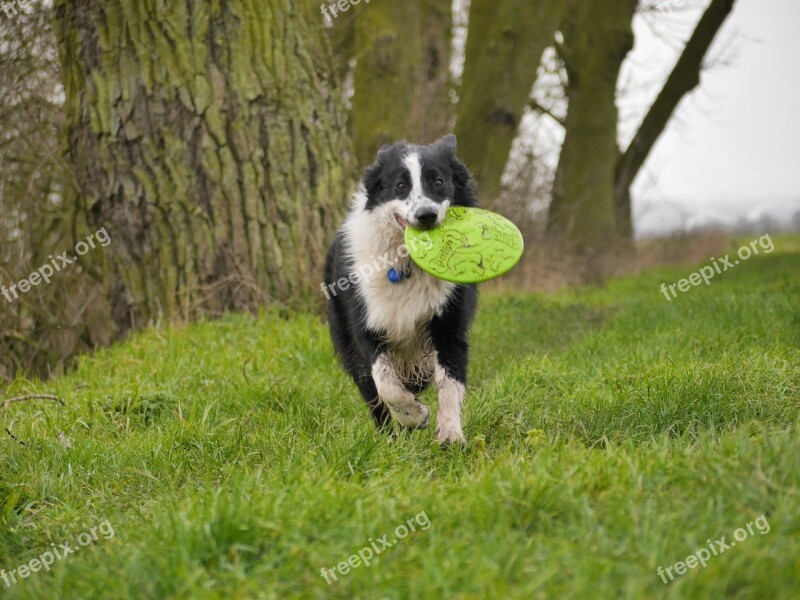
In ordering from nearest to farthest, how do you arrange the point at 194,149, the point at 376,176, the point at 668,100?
the point at 376,176 → the point at 194,149 → the point at 668,100

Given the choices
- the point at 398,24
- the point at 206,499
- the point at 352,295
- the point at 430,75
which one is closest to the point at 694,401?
the point at 352,295

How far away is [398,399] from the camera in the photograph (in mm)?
4383

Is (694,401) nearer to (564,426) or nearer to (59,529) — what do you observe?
(564,426)

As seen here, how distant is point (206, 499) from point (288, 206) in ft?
14.5

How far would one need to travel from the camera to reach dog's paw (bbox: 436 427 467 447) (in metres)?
4.09

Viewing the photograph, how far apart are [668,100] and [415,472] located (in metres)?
15.7

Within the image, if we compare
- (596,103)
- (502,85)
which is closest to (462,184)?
(502,85)

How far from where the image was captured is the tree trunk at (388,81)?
985 cm

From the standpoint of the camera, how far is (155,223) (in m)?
7.21

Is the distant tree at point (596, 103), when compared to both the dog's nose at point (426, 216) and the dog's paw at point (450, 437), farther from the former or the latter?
the dog's paw at point (450, 437)

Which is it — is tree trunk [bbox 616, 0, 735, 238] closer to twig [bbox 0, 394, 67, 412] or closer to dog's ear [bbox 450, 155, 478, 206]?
dog's ear [bbox 450, 155, 478, 206]

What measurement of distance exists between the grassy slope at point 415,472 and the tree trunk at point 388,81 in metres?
3.93

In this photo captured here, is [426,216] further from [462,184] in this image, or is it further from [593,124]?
[593,124]

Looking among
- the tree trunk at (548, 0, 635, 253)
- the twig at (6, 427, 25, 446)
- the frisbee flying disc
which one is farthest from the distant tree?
the twig at (6, 427, 25, 446)
